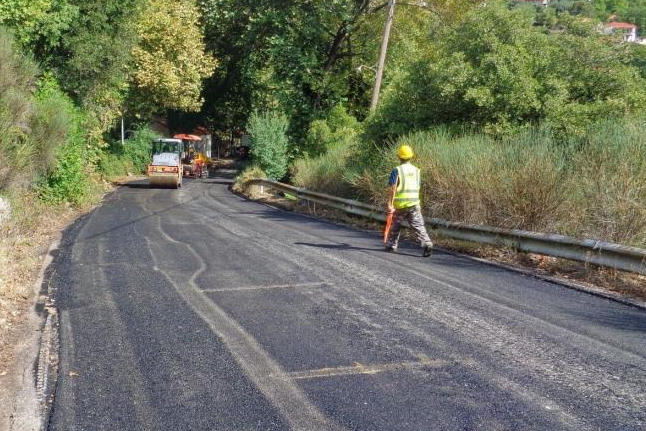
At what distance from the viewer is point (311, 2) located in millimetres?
31766

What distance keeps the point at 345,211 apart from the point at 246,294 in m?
10.1

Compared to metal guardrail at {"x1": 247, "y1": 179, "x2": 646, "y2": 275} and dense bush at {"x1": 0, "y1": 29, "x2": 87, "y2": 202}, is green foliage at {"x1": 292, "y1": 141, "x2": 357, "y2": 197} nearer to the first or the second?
metal guardrail at {"x1": 247, "y1": 179, "x2": 646, "y2": 275}

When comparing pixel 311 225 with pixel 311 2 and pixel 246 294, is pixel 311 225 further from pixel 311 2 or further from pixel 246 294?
pixel 311 2

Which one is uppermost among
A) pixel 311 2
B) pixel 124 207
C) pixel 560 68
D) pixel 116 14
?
pixel 311 2

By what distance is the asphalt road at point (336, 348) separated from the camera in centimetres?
433

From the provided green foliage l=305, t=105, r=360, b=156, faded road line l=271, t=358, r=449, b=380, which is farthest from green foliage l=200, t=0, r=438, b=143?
faded road line l=271, t=358, r=449, b=380

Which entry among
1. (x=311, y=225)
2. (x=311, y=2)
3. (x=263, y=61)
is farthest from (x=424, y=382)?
(x=263, y=61)

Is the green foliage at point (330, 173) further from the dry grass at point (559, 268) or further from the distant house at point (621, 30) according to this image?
the distant house at point (621, 30)

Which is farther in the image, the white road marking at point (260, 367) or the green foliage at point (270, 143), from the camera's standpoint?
the green foliage at point (270, 143)

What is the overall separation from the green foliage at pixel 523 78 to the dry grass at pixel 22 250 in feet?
30.6

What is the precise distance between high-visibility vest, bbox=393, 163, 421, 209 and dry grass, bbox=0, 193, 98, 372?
5.78 m

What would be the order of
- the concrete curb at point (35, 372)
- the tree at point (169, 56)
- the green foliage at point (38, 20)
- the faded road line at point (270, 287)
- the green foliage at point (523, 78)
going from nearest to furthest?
1. the concrete curb at point (35, 372)
2. the faded road line at point (270, 287)
3. the green foliage at point (523, 78)
4. the green foliage at point (38, 20)
5. the tree at point (169, 56)

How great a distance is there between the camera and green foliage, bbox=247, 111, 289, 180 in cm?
2919

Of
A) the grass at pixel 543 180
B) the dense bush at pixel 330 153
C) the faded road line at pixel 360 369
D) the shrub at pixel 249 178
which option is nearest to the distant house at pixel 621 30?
the grass at pixel 543 180
